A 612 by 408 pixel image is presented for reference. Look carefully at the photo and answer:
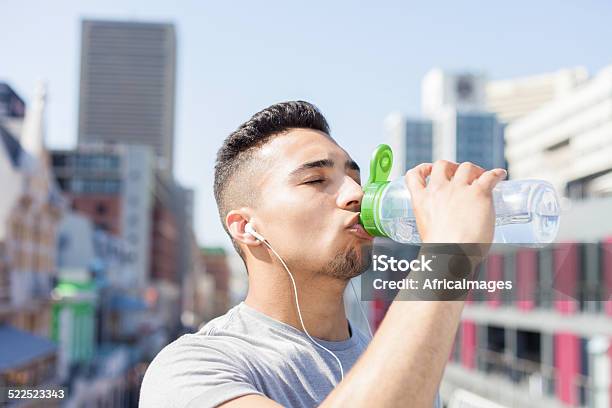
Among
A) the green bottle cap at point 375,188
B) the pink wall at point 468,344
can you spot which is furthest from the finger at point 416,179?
the pink wall at point 468,344

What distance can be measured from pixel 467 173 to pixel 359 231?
1.11 feet

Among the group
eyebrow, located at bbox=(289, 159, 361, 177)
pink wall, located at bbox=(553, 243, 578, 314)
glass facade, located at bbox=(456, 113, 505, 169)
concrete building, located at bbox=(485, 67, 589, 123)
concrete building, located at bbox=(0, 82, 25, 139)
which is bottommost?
pink wall, located at bbox=(553, 243, 578, 314)

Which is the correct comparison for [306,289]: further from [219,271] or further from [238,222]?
[219,271]

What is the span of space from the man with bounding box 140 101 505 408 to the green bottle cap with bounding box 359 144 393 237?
Result: 1.3 inches

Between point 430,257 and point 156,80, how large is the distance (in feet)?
456

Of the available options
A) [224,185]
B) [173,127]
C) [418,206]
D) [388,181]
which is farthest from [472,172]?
[173,127]

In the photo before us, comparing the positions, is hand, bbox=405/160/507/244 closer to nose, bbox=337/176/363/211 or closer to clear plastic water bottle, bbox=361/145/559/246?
clear plastic water bottle, bbox=361/145/559/246

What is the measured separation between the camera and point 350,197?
51.4 inches

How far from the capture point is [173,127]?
14900 centimetres

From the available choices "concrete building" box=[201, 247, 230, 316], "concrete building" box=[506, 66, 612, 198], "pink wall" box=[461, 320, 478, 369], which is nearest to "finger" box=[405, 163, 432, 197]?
"pink wall" box=[461, 320, 478, 369]

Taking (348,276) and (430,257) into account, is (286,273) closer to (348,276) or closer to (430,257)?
(348,276)

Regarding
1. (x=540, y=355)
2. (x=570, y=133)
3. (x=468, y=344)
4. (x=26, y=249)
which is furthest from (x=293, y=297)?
(x=570, y=133)

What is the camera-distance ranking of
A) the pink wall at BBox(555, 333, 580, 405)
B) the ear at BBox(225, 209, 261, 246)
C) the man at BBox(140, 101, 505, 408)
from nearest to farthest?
the man at BBox(140, 101, 505, 408)
the ear at BBox(225, 209, 261, 246)
the pink wall at BBox(555, 333, 580, 405)

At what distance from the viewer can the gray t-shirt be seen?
3.56 ft
